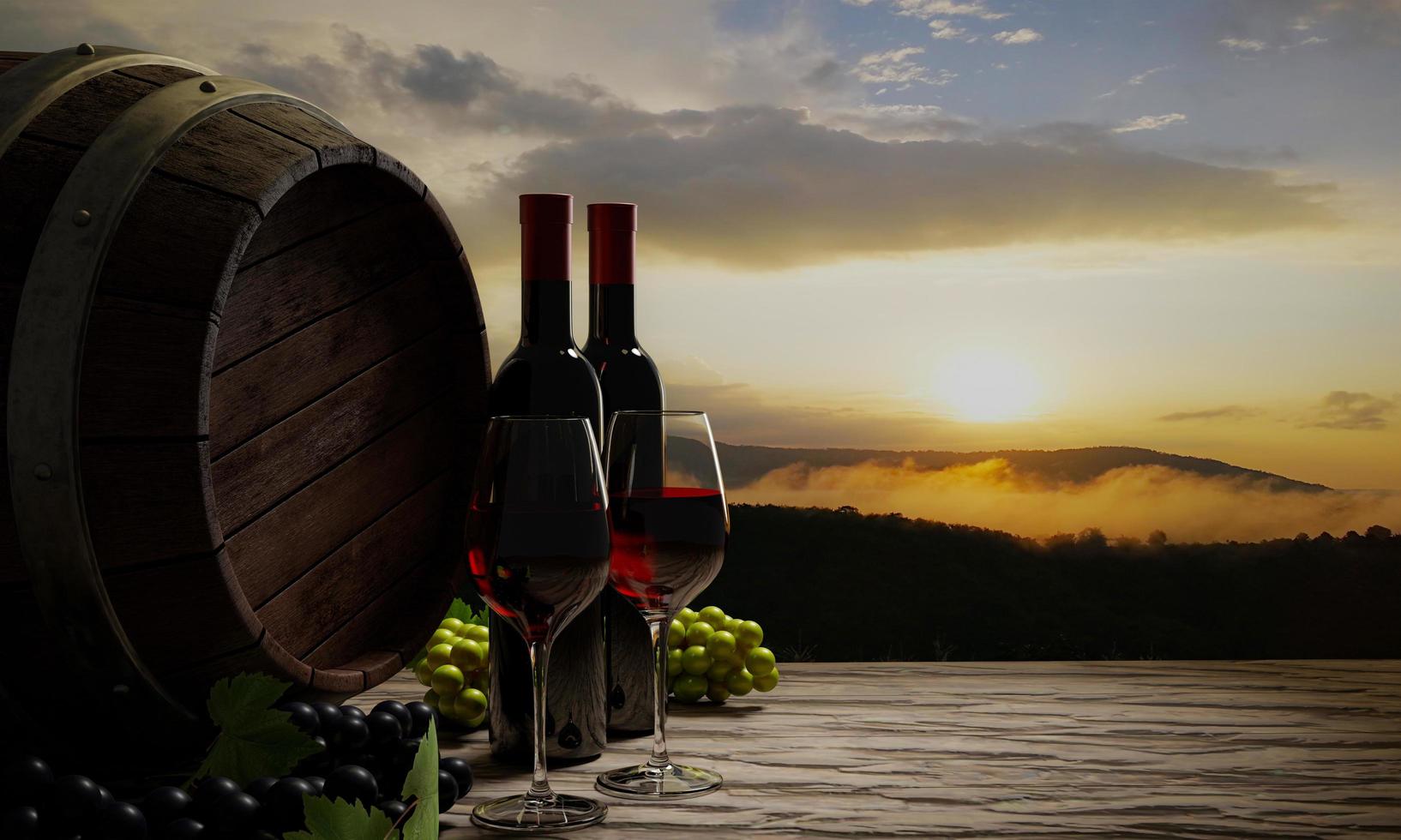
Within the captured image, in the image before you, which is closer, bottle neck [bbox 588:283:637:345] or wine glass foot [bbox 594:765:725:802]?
wine glass foot [bbox 594:765:725:802]

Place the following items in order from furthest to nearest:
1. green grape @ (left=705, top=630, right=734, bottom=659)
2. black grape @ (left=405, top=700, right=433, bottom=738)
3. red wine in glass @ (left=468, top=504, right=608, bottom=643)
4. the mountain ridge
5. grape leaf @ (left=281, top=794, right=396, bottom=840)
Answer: the mountain ridge < green grape @ (left=705, top=630, right=734, bottom=659) < black grape @ (left=405, top=700, right=433, bottom=738) < red wine in glass @ (left=468, top=504, right=608, bottom=643) < grape leaf @ (left=281, top=794, right=396, bottom=840)

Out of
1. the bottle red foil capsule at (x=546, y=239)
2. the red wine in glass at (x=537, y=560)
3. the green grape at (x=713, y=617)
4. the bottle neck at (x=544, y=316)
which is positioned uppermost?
the bottle red foil capsule at (x=546, y=239)

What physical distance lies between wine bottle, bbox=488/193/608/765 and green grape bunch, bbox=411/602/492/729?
6cm

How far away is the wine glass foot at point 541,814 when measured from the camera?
857 mm

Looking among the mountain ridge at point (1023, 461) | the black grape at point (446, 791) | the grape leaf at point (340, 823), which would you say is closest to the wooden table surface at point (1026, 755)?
the black grape at point (446, 791)

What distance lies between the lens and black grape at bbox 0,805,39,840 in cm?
72

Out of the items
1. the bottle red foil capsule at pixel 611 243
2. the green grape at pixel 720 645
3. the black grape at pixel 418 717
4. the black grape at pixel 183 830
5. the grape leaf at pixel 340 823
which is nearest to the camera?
the grape leaf at pixel 340 823

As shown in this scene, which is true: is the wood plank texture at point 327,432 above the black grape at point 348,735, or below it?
above

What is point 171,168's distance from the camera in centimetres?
87

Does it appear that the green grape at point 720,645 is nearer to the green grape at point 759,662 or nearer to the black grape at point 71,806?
the green grape at point 759,662

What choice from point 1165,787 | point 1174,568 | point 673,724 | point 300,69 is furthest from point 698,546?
point 1174,568

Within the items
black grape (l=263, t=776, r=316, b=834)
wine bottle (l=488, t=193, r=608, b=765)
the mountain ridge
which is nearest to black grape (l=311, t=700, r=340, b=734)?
black grape (l=263, t=776, r=316, b=834)

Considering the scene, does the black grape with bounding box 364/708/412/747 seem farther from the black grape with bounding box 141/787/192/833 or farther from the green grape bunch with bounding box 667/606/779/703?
the green grape bunch with bounding box 667/606/779/703

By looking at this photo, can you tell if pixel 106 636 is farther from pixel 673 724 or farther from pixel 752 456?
pixel 752 456
